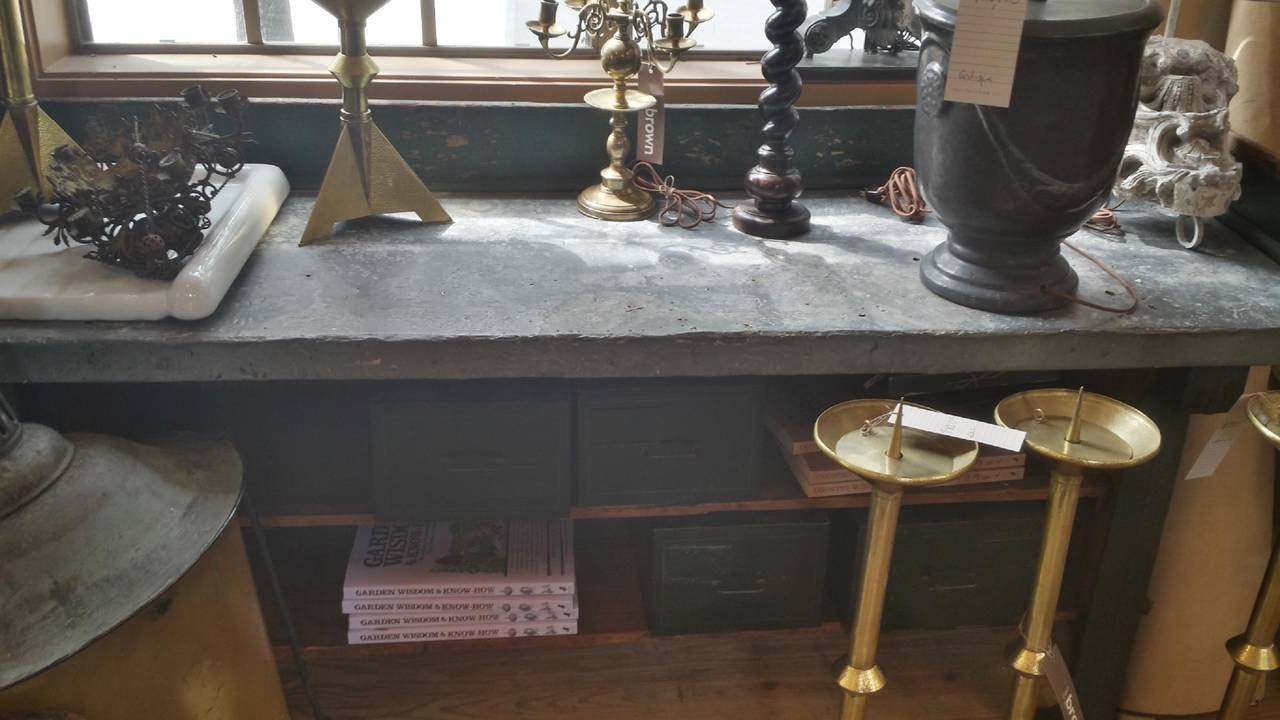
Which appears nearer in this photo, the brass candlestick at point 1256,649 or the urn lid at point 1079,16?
the urn lid at point 1079,16

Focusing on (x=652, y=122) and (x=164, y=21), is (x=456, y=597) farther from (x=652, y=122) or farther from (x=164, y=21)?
(x=164, y=21)

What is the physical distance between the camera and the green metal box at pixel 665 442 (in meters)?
1.58

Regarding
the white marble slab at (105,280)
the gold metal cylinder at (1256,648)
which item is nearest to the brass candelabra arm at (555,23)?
the white marble slab at (105,280)

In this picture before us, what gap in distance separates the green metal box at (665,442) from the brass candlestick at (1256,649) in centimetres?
71

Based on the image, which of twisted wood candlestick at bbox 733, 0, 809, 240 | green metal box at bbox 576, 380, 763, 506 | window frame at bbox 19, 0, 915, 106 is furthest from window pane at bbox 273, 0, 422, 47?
green metal box at bbox 576, 380, 763, 506

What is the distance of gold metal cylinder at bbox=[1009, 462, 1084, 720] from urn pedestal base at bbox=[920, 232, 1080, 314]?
0.88 ft

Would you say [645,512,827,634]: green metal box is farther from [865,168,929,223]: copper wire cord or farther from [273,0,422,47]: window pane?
[273,0,422,47]: window pane

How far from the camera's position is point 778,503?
5.49 ft

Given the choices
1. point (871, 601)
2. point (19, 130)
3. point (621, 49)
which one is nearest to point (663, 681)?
point (871, 601)

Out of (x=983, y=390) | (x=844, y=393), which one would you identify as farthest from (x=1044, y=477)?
(x=844, y=393)

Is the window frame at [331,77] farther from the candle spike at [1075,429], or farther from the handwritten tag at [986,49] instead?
the candle spike at [1075,429]

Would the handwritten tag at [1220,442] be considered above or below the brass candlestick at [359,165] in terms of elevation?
below

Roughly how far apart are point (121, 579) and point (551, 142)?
3.28 feet

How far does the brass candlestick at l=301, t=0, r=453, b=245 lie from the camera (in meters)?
1.61
